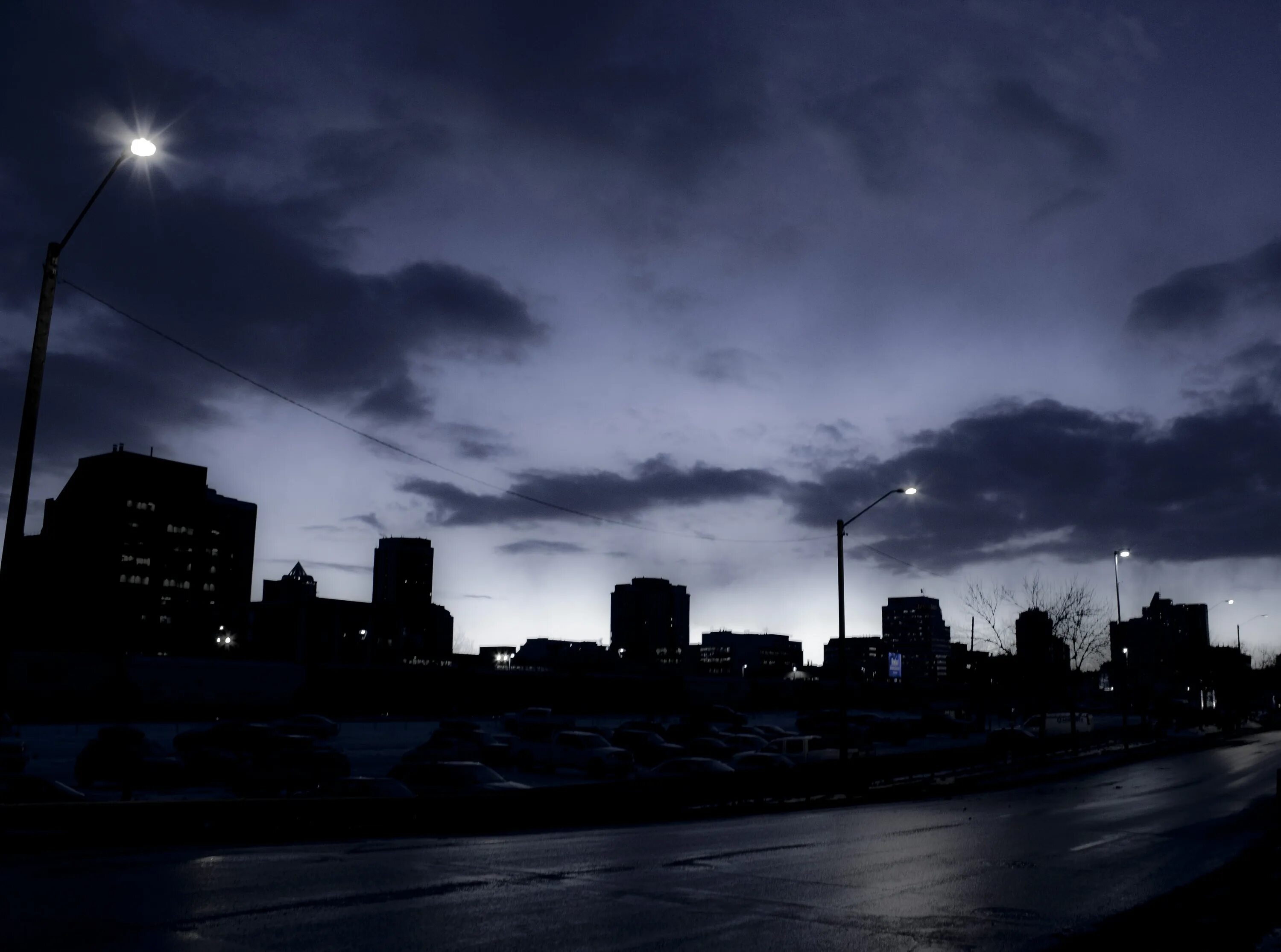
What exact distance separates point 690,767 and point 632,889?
22.1 meters

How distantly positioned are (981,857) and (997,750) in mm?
33107

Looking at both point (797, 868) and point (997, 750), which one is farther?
point (997, 750)

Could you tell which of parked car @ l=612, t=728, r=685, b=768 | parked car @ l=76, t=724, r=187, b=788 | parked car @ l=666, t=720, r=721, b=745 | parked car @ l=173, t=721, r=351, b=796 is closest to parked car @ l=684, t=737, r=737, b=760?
parked car @ l=612, t=728, r=685, b=768

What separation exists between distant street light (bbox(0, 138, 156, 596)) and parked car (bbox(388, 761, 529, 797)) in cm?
1216

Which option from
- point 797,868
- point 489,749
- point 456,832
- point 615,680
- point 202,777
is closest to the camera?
point 797,868

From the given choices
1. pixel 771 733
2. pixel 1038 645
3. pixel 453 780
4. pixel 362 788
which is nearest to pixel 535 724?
pixel 771 733

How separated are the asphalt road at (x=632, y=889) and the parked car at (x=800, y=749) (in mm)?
Answer: 21306

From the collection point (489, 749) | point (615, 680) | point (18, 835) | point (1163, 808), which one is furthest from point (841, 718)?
point (615, 680)

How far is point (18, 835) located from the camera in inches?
654

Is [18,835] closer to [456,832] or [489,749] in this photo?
[456,832]

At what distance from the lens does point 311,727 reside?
54.8 meters

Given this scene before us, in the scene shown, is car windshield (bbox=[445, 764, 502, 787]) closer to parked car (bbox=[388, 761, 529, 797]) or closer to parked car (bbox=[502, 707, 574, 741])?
parked car (bbox=[388, 761, 529, 797])

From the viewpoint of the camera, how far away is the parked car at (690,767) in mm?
34281

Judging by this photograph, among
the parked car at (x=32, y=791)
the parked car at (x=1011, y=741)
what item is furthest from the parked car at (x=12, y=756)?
the parked car at (x=1011, y=741)
